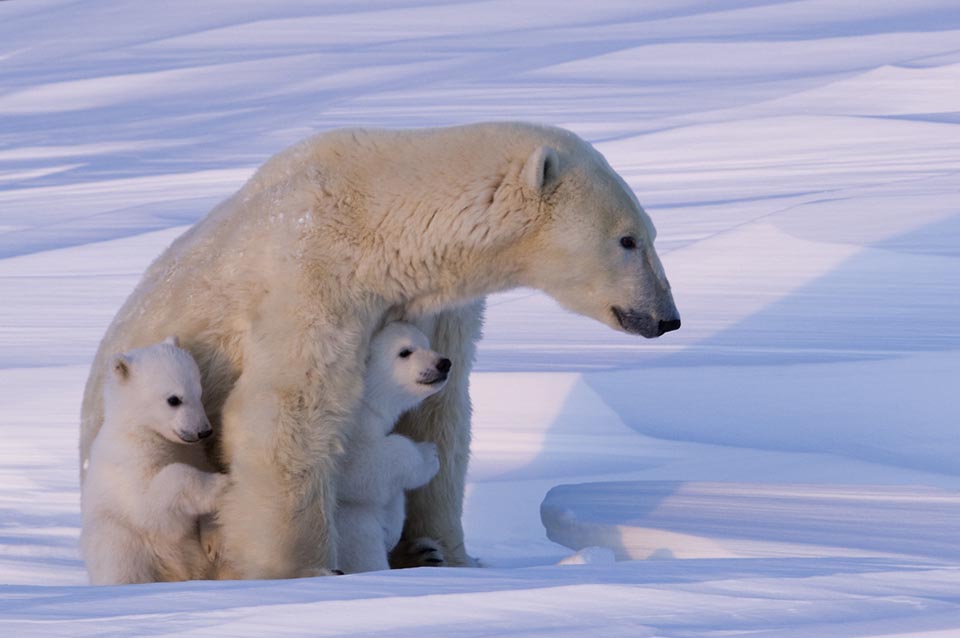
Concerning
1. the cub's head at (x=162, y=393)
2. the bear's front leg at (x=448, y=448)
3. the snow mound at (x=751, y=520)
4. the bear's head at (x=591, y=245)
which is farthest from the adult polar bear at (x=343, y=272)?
the snow mound at (x=751, y=520)

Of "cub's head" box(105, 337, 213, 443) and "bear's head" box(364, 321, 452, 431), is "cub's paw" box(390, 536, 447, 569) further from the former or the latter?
"cub's head" box(105, 337, 213, 443)

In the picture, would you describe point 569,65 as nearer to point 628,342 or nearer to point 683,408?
point 628,342

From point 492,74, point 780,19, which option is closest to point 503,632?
point 492,74

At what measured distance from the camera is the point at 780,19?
60.8ft

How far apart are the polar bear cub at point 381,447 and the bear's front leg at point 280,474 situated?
6.3 inches

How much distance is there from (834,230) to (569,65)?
25.1 feet

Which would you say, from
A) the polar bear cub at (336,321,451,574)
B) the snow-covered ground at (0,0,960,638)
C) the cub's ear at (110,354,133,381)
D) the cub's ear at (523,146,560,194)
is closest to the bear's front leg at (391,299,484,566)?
the snow-covered ground at (0,0,960,638)

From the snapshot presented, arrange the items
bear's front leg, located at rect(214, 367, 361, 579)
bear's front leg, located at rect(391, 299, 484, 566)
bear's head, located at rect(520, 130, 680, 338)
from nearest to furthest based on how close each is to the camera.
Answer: bear's front leg, located at rect(214, 367, 361, 579)
bear's head, located at rect(520, 130, 680, 338)
bear's front leg, located at rect(391, 299, 484, 566)

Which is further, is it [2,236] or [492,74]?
[492,74]

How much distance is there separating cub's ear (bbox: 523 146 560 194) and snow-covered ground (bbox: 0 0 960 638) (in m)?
1.10

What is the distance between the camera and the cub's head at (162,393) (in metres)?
4.63

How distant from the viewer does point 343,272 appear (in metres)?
4.66

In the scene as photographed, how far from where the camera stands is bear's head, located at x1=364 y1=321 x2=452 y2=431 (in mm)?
4863

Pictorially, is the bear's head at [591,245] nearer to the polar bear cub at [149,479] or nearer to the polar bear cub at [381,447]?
the polar bear cub at [381,447]
